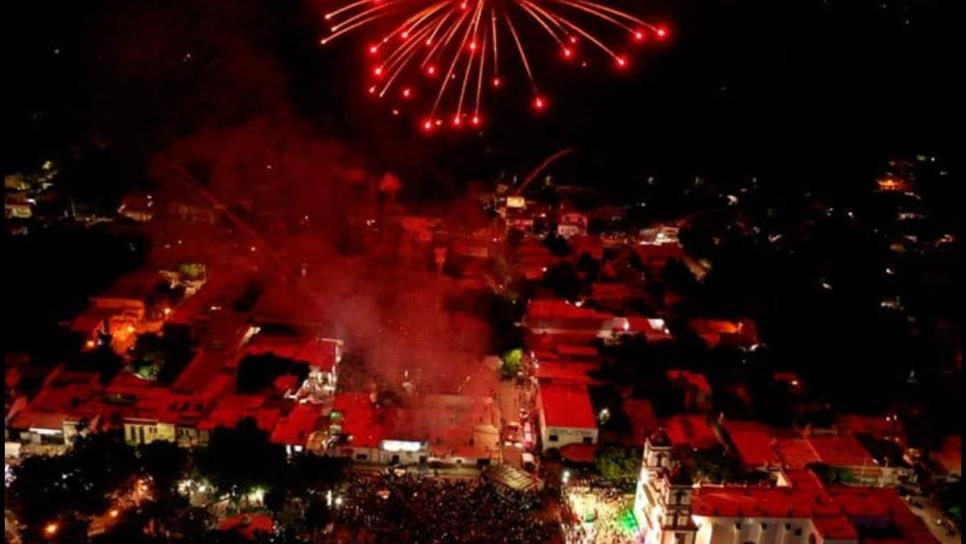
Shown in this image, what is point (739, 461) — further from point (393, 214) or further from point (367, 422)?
point (393, 214)

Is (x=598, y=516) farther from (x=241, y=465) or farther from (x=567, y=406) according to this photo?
(x=241, y=465)

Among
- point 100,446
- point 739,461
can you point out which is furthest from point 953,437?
point 100,446

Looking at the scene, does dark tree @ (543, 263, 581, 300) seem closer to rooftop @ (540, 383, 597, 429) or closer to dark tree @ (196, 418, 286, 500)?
rooftop @ (540, 383, 597, 429)

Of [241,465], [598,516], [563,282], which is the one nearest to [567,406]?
[598,516]

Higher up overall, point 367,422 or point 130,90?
point 130,90

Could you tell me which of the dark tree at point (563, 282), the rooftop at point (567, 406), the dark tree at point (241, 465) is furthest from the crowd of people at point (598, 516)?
the dark tree at point (563, 282)

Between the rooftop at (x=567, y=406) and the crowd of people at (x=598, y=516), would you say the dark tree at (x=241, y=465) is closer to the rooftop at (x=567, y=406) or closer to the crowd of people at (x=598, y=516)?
the crowd of people at (x=598, y=516)

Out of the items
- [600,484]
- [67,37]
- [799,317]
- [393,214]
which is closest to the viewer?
[600,484]

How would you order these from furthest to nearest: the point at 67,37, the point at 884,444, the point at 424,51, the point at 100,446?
1. the point at 424,51
2. the point at 67,37
3. the point at 884,444
4. the point at 100,446
